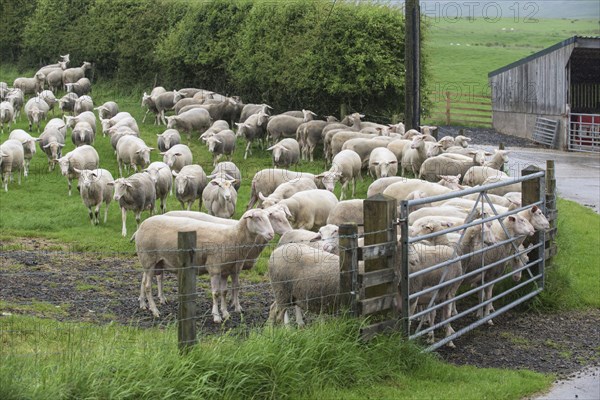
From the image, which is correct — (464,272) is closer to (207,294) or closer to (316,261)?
(316,261)

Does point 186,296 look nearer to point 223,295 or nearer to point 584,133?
point 223,295

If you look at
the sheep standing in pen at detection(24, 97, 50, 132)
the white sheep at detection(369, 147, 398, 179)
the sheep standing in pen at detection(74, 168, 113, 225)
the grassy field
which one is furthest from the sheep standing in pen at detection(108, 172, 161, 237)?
the sheep standing in pen at detection(24, 97, 50, 132)

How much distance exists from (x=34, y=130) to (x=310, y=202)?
59.6ft

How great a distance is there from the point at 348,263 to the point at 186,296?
1.92 m

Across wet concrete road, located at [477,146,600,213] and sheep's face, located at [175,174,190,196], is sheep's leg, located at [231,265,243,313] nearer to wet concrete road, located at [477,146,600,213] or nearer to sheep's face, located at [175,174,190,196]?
sheep's face, located at [175,174,190,196]

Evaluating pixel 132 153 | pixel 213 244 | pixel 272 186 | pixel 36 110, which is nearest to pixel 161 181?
pixel 272 186

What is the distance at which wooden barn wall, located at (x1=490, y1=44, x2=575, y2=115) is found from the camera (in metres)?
37.5

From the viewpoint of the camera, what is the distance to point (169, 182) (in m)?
20.6

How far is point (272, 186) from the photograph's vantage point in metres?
19.9

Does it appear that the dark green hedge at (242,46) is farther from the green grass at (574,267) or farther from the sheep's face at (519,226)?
the sheep's face at (519,226)

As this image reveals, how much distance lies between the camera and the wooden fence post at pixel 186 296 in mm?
7559

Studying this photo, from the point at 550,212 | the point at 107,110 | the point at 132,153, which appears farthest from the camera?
the point at 107,110

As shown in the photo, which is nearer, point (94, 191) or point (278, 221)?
point (278, 221)

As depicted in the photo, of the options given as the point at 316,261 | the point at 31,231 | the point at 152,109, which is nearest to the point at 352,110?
the point at 152,109
